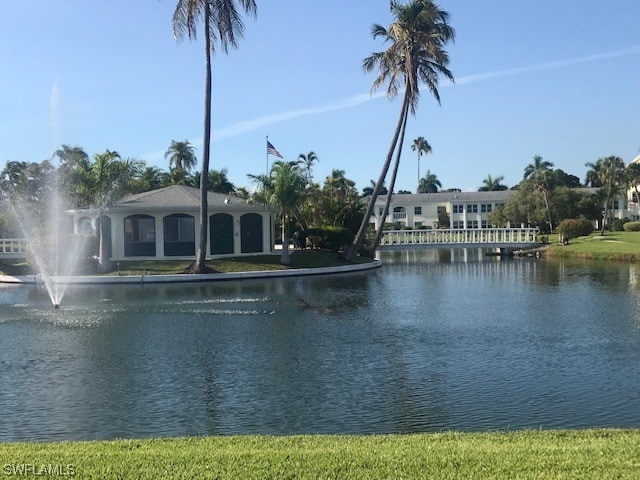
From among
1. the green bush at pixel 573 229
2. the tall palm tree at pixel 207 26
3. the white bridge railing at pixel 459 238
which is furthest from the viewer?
the green bush at pixel 573 229

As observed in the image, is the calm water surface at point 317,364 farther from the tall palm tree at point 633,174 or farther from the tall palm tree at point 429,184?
the tall palm tree at point 429,184

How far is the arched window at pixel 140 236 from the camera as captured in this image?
1822 inches

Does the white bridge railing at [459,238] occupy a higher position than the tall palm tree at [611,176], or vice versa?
the tall palm tree at [611,176]

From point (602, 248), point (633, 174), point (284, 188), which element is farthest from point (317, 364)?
point (633, 174)

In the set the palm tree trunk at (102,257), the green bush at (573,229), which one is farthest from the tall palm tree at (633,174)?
the palm tree trunk at (102,257)

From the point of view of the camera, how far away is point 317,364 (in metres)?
16.0

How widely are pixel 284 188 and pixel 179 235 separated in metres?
8.32

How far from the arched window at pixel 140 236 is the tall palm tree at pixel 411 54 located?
13936 millimetres

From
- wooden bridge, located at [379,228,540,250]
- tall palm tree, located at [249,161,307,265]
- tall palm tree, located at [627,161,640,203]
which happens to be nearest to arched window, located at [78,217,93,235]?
tall palm tree, located at [249,161,307,265]

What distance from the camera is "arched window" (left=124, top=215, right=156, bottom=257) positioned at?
152 feet

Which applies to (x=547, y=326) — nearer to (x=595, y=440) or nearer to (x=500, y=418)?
(x=500, y=418)

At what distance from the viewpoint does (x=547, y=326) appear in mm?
21328

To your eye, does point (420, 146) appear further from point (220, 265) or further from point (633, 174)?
point (220, 265)

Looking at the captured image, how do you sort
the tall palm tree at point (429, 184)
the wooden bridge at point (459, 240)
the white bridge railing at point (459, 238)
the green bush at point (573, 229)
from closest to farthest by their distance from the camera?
1. the wooden bridge at point (459, 240)
2. the white bridge railing at point (459, 238)
3. the green bush at point (573, 229)
4. the tall palm tree at point (429, 184)
